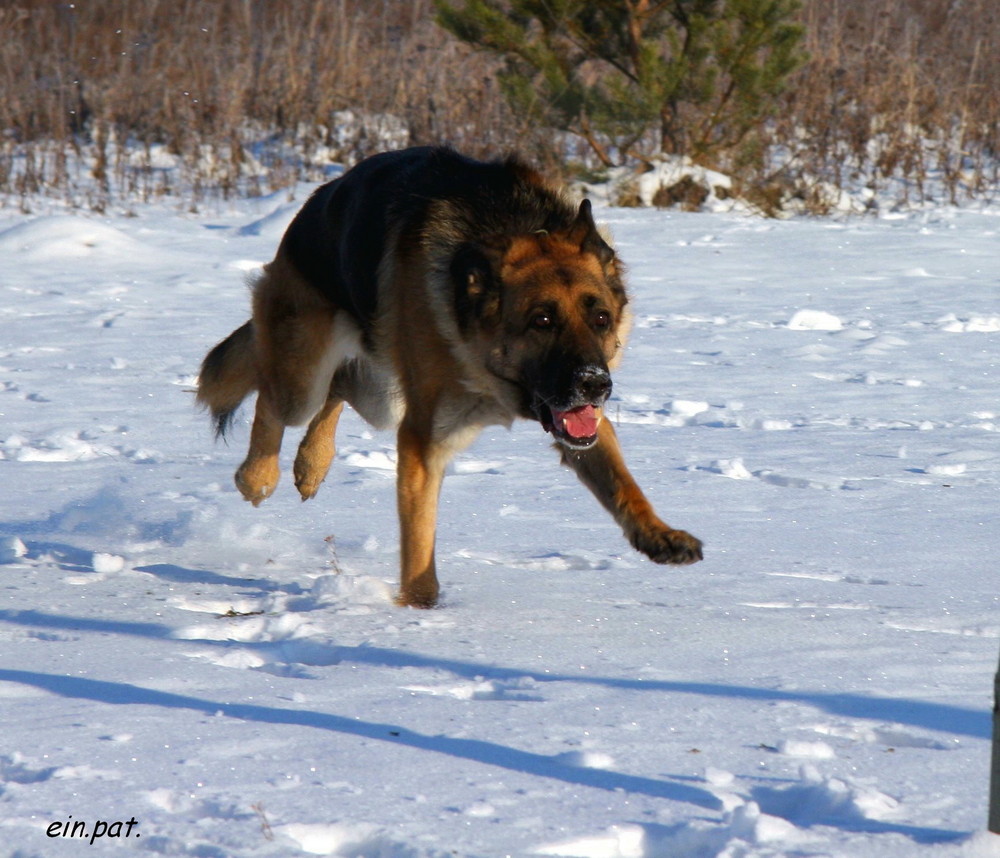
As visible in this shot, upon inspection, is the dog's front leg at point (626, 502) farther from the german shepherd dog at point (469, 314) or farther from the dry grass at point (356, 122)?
the dry grass at point (356, 122)

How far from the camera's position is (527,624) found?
3.46m

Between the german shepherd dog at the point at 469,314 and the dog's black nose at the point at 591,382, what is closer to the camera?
the dog's black nose at the point at 591,382

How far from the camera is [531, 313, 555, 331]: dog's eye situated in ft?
12.7

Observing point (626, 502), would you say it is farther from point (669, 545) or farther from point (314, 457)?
point (314, 457)

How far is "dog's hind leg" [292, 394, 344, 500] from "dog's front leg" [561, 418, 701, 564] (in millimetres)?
1273

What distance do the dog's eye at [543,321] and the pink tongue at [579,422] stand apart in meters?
0.27

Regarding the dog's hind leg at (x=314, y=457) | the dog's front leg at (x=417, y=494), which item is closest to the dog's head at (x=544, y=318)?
the dog's front leg at (x=417, y=494)

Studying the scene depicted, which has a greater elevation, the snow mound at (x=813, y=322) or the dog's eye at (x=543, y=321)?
the dog's eye at (x=543, y=321)

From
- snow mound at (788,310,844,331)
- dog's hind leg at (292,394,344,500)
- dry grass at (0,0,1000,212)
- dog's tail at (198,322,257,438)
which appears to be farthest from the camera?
dry grass at (0,0,1000,212)

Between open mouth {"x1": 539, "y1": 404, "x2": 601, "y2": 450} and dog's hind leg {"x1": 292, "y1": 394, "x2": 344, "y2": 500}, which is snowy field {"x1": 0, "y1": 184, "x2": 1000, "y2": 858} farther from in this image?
open mouth {"x1": 539, "y1": 404, "x2": 601, "y2": 450}

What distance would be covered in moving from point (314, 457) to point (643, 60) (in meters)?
7.46

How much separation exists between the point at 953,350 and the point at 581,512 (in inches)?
138

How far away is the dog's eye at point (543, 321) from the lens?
12.7ft

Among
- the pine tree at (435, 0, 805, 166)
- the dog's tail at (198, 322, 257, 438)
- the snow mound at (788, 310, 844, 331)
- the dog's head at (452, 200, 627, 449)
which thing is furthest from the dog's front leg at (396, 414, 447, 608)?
the pine tree at (435, 0, 805, 166)
